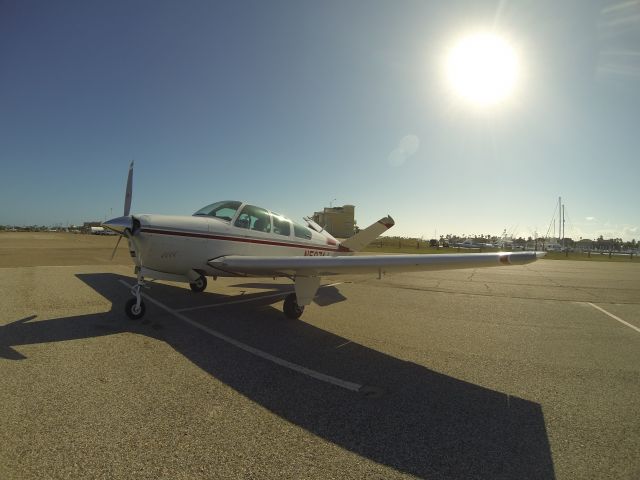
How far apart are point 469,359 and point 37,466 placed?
484 cm

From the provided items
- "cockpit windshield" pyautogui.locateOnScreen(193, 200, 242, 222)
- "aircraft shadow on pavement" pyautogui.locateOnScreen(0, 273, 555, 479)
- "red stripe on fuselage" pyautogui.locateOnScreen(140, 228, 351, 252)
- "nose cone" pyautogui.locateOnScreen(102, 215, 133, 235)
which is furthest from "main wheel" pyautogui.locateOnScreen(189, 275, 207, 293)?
"nose cone" pyautogui.locateOnScreen(102, 215, 133, 235)

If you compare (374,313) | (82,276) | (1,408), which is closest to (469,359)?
(374,313)

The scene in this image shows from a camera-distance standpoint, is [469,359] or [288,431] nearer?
[288,431]

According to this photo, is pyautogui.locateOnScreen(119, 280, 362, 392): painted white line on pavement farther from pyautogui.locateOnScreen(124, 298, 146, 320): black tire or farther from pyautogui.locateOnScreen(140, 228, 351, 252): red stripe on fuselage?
pyautogui.locateOnScreen(140, 228, 351, 252): red stripe on fuselage

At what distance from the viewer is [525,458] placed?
240cm

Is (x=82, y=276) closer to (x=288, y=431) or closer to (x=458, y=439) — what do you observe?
(x=288, y=431)

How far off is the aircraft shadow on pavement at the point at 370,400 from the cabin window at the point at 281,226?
2.96 meters

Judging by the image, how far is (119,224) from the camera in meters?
5.76

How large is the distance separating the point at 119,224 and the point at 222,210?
2236 mm

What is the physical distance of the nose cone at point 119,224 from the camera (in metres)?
5.77

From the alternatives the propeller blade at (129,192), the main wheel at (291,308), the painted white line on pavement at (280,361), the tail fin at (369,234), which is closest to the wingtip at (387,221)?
the tail fin at (369,234)

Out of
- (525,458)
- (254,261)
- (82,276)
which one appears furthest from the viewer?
(82,276)

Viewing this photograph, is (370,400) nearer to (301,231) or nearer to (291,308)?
(291,308)

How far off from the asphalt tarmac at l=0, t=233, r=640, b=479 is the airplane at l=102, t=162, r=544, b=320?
3.00 ft
